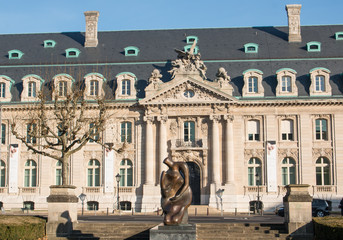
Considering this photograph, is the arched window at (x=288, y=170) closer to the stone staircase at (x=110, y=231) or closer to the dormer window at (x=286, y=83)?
the dormer window at (x=286, y=83)

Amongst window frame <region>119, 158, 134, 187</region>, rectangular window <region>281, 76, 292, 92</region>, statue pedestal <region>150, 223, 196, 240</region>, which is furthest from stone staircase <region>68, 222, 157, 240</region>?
rectangular window <region>281, 76, 292, 92</region>

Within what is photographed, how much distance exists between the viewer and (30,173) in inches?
2420

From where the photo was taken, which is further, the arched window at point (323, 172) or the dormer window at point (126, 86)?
the dormer window at point (126, 86)

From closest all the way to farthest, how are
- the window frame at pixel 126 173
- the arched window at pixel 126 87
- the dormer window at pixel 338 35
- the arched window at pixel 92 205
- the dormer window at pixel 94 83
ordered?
the arched window at pixel 92 205 → the window frame at pixel 126 173 → the dormer window at pixel 94 83 → the arched window at pixel 126 87 → the dormer window at pixel 338 35

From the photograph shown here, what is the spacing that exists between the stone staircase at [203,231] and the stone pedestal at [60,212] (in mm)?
735

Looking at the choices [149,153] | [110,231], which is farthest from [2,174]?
[110,231]

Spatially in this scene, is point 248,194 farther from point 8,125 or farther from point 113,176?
point 8,125

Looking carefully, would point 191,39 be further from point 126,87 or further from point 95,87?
point 95,87

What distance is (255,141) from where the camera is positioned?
60.2m

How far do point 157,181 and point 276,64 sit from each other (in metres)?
18.2

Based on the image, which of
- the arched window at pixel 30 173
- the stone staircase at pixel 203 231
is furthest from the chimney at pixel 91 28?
the stone staircase at pixel 203 231

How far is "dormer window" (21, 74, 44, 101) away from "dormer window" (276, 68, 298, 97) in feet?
83.6

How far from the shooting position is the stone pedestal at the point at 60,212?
32500 millimetres

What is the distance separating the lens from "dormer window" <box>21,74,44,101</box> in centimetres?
6141
